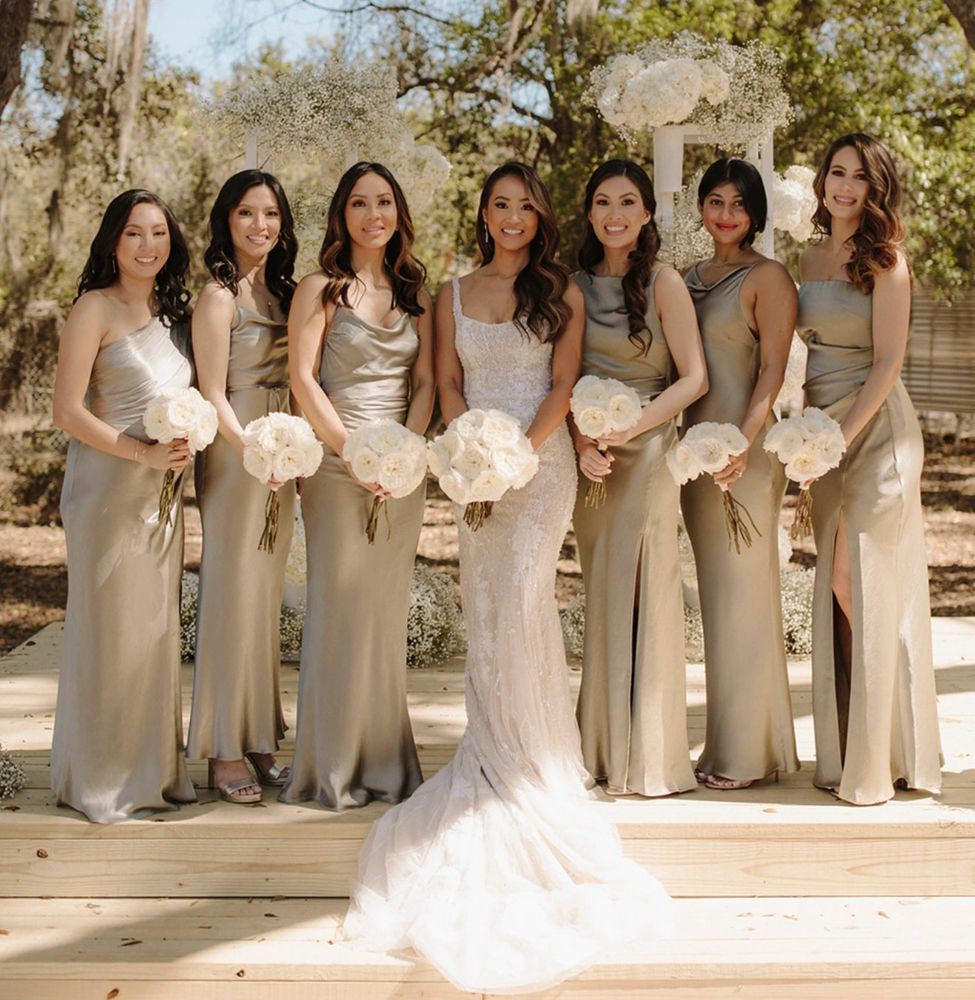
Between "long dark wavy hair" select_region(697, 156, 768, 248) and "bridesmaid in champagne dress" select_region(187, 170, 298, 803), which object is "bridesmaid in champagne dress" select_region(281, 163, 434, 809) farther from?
"long dark wavy hair" select_region(697, 156, 768, 248)

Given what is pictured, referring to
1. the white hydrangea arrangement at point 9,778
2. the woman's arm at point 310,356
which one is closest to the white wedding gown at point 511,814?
the woman's arm at point 310,356

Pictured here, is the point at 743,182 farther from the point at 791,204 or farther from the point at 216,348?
the point at 791,204

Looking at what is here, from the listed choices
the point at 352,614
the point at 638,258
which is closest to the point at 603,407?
the point at 638,258

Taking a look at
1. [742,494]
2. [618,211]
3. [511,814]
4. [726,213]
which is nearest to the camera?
[511,814]

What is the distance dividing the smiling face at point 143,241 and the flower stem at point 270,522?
87 centimetres

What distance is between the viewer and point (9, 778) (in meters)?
4.74

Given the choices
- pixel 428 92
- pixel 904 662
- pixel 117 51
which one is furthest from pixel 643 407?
pixel 428 92

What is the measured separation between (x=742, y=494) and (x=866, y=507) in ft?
1.43

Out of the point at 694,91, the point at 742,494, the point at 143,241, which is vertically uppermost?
the point at 694,91

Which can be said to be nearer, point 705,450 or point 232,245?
point 705,450

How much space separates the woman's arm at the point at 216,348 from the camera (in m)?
4.51

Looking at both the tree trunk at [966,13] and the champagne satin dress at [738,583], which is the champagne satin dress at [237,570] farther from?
the tree trunk at [966,13]

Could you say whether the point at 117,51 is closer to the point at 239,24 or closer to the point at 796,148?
the point at 239,24

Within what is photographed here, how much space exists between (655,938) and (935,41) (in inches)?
469
